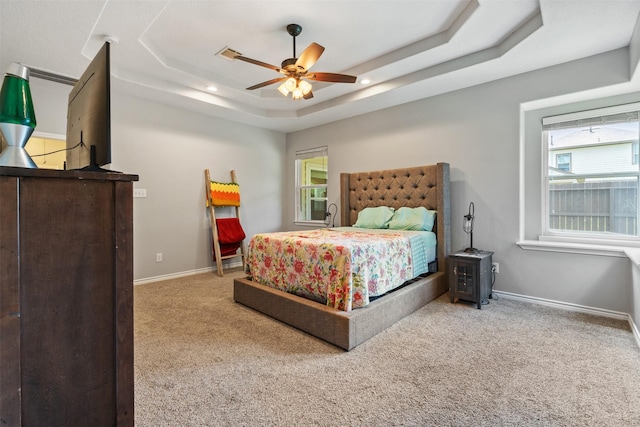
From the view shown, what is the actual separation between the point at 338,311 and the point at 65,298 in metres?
1.74

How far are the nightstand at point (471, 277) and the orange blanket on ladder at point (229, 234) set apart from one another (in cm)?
311

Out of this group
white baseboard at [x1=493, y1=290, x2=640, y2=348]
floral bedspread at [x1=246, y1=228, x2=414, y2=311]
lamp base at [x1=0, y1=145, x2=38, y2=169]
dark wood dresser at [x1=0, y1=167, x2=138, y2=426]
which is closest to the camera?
dark wood dresser at [x1=0, y1=167, x2=138, y2=426]

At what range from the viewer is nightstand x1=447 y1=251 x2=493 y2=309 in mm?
2992

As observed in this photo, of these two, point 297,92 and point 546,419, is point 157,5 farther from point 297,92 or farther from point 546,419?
point 546,419

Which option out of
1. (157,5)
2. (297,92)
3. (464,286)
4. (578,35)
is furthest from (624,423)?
(157,5)

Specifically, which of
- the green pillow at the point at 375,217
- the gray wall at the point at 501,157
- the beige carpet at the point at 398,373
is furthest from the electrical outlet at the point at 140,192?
the gray wall at the point at 501,157

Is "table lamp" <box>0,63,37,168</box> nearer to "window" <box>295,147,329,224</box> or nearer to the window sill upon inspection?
the window sill

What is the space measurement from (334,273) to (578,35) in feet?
9.30

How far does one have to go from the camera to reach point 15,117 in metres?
0.93

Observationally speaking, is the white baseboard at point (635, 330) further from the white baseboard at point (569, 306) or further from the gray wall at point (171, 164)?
the gray wall at point (171, 164)

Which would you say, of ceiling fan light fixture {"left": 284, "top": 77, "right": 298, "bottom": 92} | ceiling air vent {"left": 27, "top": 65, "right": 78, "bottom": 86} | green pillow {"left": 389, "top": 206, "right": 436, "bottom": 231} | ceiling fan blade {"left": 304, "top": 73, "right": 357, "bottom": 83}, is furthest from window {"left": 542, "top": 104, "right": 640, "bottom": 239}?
ceiling air vent {"left": 27, "top": 65, "right": 78, "bottom": 86}

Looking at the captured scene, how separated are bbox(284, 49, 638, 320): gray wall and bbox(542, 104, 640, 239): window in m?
0.26

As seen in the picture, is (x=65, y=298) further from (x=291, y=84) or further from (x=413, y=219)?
(x=413, y=219)

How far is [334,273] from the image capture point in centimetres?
234
